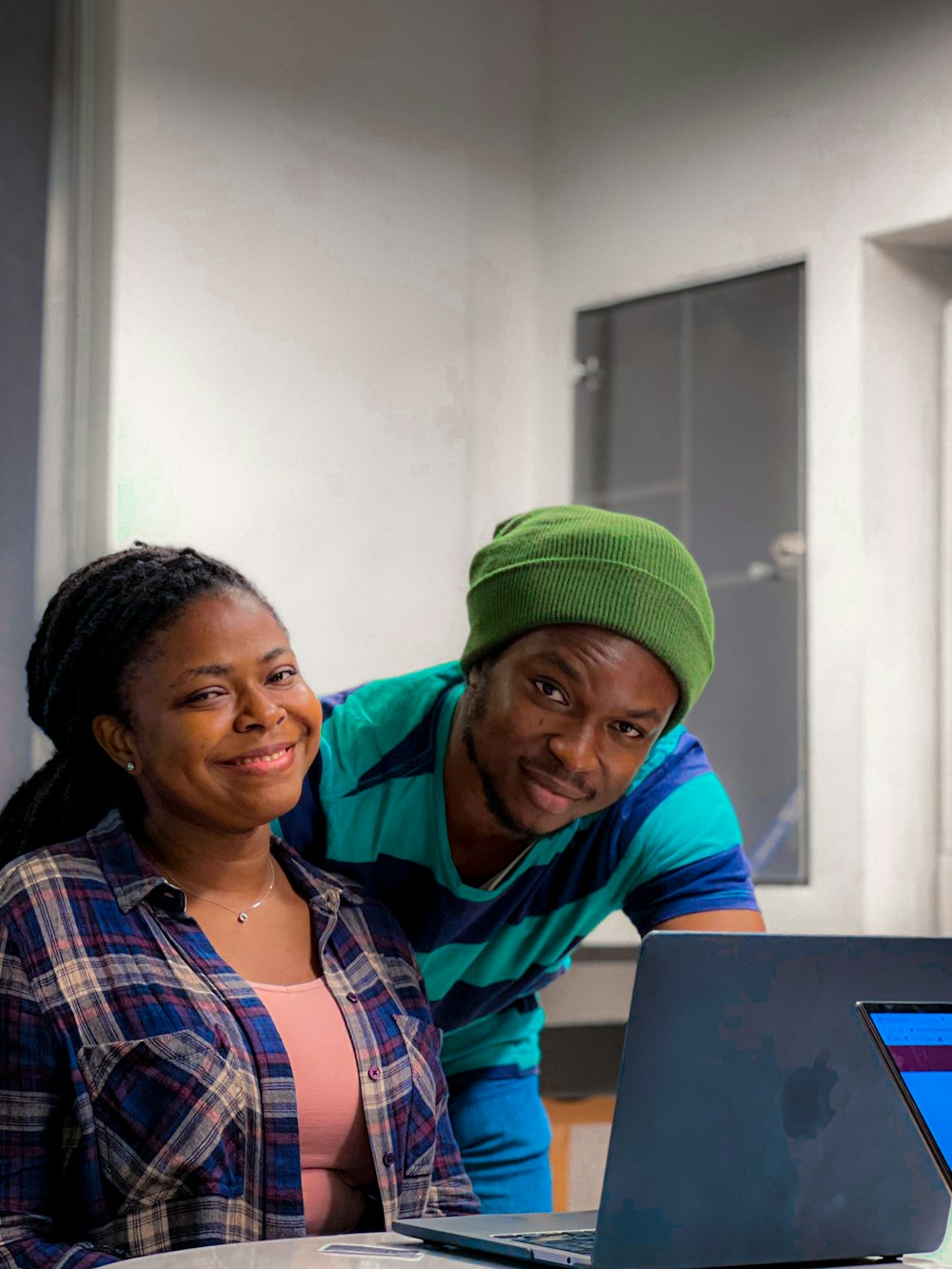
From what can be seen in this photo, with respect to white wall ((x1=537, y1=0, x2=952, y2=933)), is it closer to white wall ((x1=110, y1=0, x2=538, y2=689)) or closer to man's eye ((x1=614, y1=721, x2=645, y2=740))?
white wall ((x1=110, y1=0, x2=538, y2=689))

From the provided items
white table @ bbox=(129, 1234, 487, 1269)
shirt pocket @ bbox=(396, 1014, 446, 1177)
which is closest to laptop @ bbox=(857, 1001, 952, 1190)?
white table @ bbox=(129, 1234, 487, 1269)

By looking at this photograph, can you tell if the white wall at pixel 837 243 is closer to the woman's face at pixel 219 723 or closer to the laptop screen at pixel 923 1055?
the woman's face at pixel 219 723

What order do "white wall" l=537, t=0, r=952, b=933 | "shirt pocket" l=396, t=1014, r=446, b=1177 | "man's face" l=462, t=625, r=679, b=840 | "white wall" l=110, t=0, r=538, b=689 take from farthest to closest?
"white wall" l=110, t=0, r=538, b=689 < "white wall" l=537, t=0, r=952, b=933 < "man's face" l=462, t=625, r=679, b=840 < "shirt pocket" l=396, t=1014, r=446, b=1177

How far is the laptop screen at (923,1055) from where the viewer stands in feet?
3.59

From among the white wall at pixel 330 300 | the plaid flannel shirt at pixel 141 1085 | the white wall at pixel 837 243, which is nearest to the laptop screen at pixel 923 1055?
the plaid flannel shirt at pixel 141 1085

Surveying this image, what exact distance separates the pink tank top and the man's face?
33 cm

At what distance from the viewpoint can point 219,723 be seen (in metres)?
1.51

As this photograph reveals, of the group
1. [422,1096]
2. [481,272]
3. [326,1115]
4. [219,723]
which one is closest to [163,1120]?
[326,1115]

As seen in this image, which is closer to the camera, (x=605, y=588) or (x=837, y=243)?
(x=605, y=588)

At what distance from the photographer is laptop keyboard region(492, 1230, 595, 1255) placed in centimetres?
114

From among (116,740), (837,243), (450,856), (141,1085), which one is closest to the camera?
(141,1085)

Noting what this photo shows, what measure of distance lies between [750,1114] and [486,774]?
658mm

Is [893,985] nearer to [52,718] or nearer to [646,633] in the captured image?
[646,633]

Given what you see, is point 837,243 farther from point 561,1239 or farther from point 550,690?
point 561,1239
